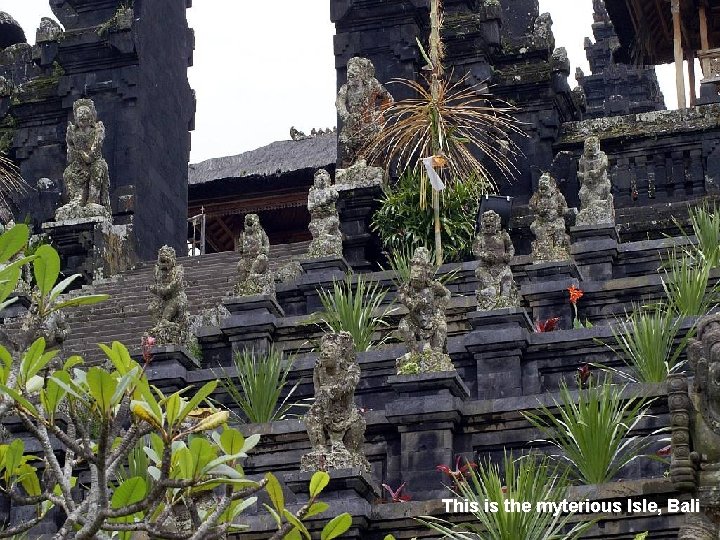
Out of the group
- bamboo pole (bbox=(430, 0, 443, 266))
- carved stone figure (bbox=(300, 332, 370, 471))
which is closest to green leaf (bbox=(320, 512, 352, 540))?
→ carved stone figure (bbox=(300, 332, 370, 471))

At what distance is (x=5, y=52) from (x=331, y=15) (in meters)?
8.08

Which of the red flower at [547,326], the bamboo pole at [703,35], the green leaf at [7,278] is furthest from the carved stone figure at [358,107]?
the green leaf at [7,278]

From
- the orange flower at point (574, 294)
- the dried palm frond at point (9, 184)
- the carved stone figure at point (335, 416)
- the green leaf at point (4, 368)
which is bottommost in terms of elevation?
the green leaf at point (4, 368)

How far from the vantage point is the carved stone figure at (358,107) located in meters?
29.0

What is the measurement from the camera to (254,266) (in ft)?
80.5

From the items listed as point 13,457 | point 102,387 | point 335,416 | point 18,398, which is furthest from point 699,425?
point 18,398

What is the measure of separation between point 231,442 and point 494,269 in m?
9.32

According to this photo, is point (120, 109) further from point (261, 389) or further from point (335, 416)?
point (335, 416)

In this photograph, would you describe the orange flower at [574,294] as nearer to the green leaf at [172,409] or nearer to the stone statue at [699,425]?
the stone statue at [699,425]

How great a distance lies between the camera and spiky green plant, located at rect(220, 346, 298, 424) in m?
21.1

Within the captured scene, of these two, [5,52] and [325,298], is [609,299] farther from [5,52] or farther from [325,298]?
[5,52]

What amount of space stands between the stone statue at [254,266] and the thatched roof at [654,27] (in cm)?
1060

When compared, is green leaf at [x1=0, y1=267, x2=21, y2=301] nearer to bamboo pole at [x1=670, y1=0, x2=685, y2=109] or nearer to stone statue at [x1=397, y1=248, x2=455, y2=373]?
stone statue at [x1=397, y1=248, x2=455, y2=373]

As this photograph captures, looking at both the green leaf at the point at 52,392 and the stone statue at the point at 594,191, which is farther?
the stone statue at the point at 594,191
